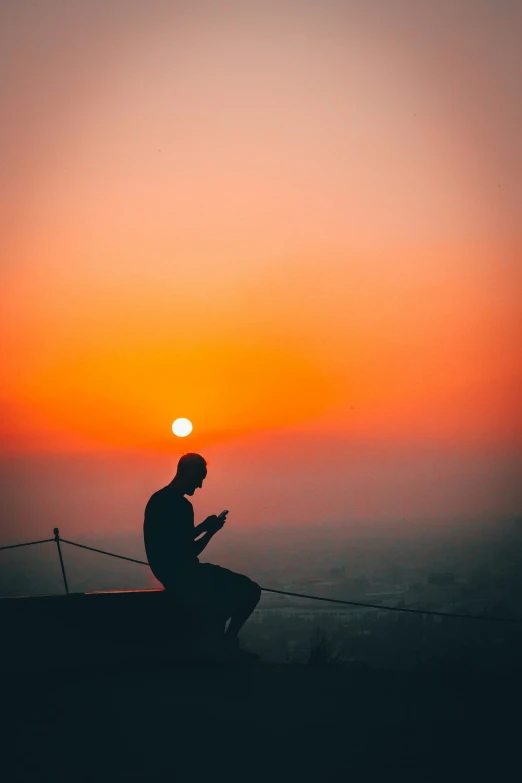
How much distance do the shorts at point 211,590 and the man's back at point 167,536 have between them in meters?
0.11

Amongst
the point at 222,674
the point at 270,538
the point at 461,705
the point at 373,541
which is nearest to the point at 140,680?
the point at 222,674

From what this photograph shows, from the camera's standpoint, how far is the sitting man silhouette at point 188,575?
27.6 ft

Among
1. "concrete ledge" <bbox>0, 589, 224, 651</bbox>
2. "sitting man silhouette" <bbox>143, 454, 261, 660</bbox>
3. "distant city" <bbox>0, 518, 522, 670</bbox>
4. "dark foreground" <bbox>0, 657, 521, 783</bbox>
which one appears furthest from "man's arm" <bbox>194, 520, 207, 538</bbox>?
"distant city" <bbox>0, 518, 522, 670</bbox>

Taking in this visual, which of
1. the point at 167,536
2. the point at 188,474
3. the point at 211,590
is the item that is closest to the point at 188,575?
the point at 211,590

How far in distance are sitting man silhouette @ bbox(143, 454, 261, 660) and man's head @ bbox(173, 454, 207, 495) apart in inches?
4.7

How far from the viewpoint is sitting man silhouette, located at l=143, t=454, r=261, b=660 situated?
8.41m

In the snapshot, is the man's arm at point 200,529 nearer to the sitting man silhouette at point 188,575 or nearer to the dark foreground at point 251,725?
the sitting man silhouette at point 188,575

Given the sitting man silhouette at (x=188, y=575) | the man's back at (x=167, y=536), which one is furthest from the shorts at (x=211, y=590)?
the man's back at (x=167, y=536)

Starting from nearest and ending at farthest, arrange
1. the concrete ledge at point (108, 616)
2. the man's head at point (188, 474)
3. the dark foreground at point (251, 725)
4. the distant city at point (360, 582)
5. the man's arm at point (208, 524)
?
the dark foreground at point (251, 725), the concrete ledge at point (108, 616), the man's head at point (188, 474), the man's arm at point (208, 524), the distant city at point (360, 582)

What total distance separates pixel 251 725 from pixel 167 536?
91.6 inches

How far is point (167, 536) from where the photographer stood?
→ 8406 mm

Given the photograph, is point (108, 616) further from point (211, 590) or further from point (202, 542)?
point (202, 542)

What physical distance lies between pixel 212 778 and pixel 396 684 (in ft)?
10.1

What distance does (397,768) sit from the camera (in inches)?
227
